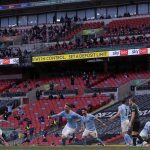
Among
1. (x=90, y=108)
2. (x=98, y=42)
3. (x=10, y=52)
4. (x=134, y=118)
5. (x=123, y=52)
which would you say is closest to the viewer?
(x=134, y=118)

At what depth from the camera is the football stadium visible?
42875mm

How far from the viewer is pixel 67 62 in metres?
54.1

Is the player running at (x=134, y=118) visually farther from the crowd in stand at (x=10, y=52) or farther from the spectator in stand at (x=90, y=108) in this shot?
the crowd in stand at (x=10, y=52)

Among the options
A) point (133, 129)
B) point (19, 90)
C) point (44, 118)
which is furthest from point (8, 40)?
point (133, 129)

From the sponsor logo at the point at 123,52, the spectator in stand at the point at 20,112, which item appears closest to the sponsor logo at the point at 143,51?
the sponsor logo at the point at 123,52

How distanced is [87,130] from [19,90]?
2992 centimetres

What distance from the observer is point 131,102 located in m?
18.7

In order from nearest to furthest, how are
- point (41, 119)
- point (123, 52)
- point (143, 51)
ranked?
point (41, 119)
point (143, 51)
point (123, 52)

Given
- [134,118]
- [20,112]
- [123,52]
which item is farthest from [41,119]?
[134,118]

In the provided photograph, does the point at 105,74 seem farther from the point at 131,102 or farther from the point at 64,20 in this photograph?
the point at 131,102

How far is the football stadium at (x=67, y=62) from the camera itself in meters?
42.9

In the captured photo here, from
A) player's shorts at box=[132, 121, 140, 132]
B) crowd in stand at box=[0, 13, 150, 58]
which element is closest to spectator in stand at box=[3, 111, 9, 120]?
crowd in stand at box=[0, 13, 150, 58]

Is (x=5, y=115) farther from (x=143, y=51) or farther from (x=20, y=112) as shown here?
(x=143, y=51)

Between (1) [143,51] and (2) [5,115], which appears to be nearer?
(2) [5,115]
